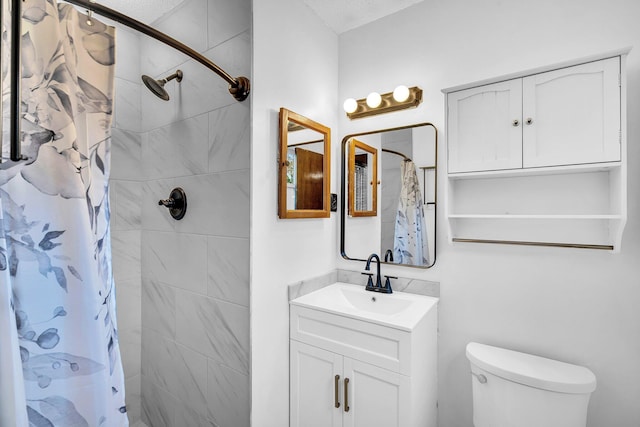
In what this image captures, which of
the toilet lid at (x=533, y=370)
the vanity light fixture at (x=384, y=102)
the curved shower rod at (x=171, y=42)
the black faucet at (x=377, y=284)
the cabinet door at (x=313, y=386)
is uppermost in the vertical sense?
the vanity light fixture at (x=384, y=102)

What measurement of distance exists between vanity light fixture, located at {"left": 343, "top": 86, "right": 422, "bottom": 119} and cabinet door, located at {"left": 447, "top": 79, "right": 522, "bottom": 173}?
26 cm

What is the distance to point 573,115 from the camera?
128cm

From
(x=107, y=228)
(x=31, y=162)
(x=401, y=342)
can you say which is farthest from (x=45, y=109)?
(x=401, y=342)

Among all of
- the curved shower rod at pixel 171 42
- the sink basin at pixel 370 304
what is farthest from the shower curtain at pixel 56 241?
the sink basin at pixel 370 304

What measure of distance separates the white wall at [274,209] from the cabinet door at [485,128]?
79cm

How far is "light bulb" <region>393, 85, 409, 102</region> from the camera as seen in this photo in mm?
1754

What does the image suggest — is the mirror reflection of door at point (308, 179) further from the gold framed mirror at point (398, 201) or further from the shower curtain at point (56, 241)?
the shower curtain at point (56, 241)

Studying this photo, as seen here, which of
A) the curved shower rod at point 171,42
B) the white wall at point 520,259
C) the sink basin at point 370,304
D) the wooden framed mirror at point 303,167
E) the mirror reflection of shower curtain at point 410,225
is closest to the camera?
the curved shower rod at point 171,42

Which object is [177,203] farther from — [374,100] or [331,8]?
[331,8]

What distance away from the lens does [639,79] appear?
129 cm

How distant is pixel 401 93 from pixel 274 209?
37.7 inches

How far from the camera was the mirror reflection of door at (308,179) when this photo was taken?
1.71 meters

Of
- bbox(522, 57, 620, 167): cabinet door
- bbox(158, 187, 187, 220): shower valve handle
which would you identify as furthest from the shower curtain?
bbox(522, 57, 620, 167): cabinet door

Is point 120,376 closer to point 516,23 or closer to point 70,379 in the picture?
point 70,379
